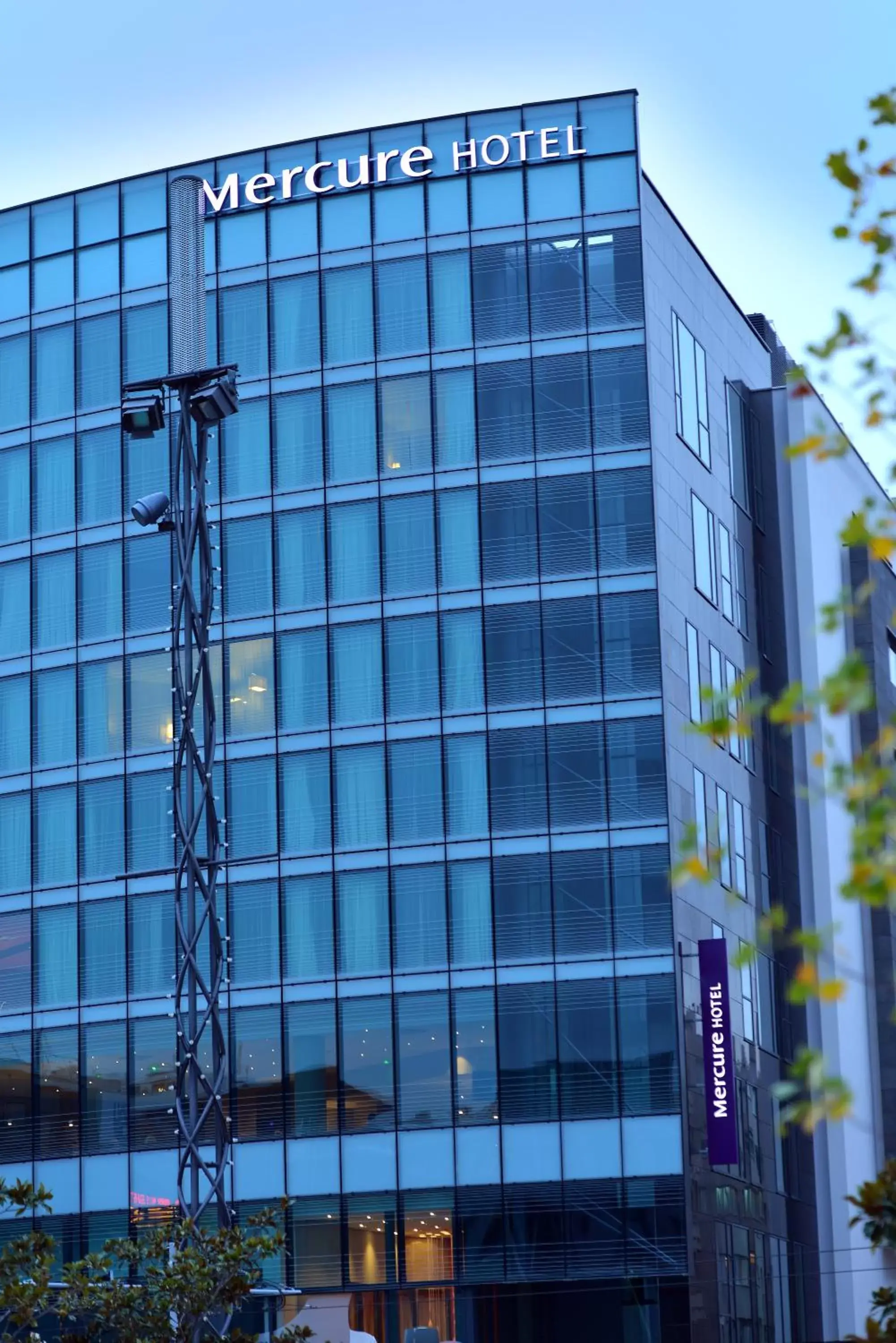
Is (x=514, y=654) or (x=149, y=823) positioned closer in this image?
(x=514, y=654)

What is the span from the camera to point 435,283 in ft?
210

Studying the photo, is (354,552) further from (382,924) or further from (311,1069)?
(311,1069)

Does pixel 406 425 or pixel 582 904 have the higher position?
pixel 406 425

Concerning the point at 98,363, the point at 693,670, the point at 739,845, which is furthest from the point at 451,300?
the point at 739,845

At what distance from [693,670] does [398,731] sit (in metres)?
8.16

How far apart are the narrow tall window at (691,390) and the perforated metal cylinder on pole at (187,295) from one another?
31.6m

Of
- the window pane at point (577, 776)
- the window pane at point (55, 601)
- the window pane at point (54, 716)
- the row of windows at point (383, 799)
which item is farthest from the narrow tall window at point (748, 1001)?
the window pane at point (55, 601)

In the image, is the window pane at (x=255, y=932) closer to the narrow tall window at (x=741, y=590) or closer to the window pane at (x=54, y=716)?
the window pane at (x=54, y=716)

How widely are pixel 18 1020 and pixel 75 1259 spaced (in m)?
6.82

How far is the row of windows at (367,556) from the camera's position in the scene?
61.2 metres

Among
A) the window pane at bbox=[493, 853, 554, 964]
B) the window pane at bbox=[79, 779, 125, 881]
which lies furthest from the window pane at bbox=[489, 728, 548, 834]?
the window pane at bbox=[79, 779, 125, 881]

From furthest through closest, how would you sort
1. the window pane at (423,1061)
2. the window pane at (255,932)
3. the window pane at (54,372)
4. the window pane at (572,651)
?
1. the window pane at (54,372)
2. the window pane at (255,932)
3. the window pane at (572,651)
4. the window pane at (423,1061)

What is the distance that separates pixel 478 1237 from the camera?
58.2 m

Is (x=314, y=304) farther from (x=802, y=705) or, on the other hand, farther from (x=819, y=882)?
(x=802, y=705)
